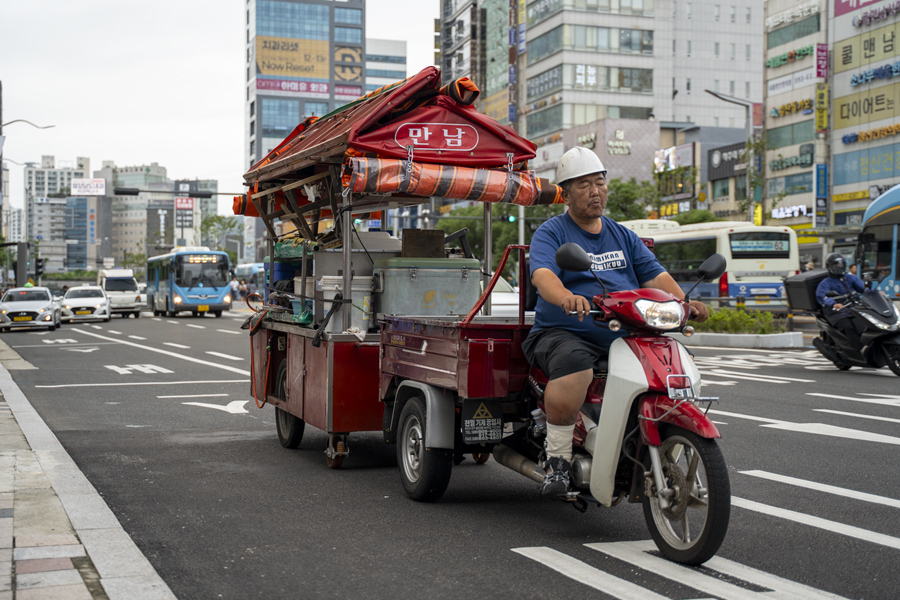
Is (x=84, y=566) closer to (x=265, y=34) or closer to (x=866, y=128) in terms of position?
(x=866, y=128)

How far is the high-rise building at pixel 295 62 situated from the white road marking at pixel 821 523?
158 metres

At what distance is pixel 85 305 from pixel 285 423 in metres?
32.9

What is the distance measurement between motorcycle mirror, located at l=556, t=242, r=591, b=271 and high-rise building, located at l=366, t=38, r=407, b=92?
178 meters

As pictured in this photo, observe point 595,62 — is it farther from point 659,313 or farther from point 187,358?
point 659,313

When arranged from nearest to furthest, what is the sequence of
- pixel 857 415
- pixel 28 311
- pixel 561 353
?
1. pixel 561 353
2. pixel 857 415
3. pixel 28 311

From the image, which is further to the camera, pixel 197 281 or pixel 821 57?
pixel 821 57

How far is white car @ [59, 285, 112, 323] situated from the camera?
38.8m

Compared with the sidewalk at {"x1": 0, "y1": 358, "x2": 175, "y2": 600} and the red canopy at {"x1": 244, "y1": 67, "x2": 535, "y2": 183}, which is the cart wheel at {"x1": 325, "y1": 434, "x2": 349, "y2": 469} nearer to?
the sidewalk at {"x1": 0, "y1": 358, "x2": 175, "y2": 600}

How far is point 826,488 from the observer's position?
661 centimetres

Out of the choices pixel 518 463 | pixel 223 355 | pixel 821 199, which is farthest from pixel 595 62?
pixel 518 463

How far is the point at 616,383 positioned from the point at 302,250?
4.26 metres

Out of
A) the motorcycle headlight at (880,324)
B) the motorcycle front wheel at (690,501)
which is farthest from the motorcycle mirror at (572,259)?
the motorcycle headlight at (880,324)

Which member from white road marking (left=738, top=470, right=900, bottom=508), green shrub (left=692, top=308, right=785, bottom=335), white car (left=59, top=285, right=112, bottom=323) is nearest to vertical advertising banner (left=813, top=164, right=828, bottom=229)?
green shrub (left=692, top=308, right=785, bottom=335)

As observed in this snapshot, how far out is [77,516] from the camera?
563 centimetres
